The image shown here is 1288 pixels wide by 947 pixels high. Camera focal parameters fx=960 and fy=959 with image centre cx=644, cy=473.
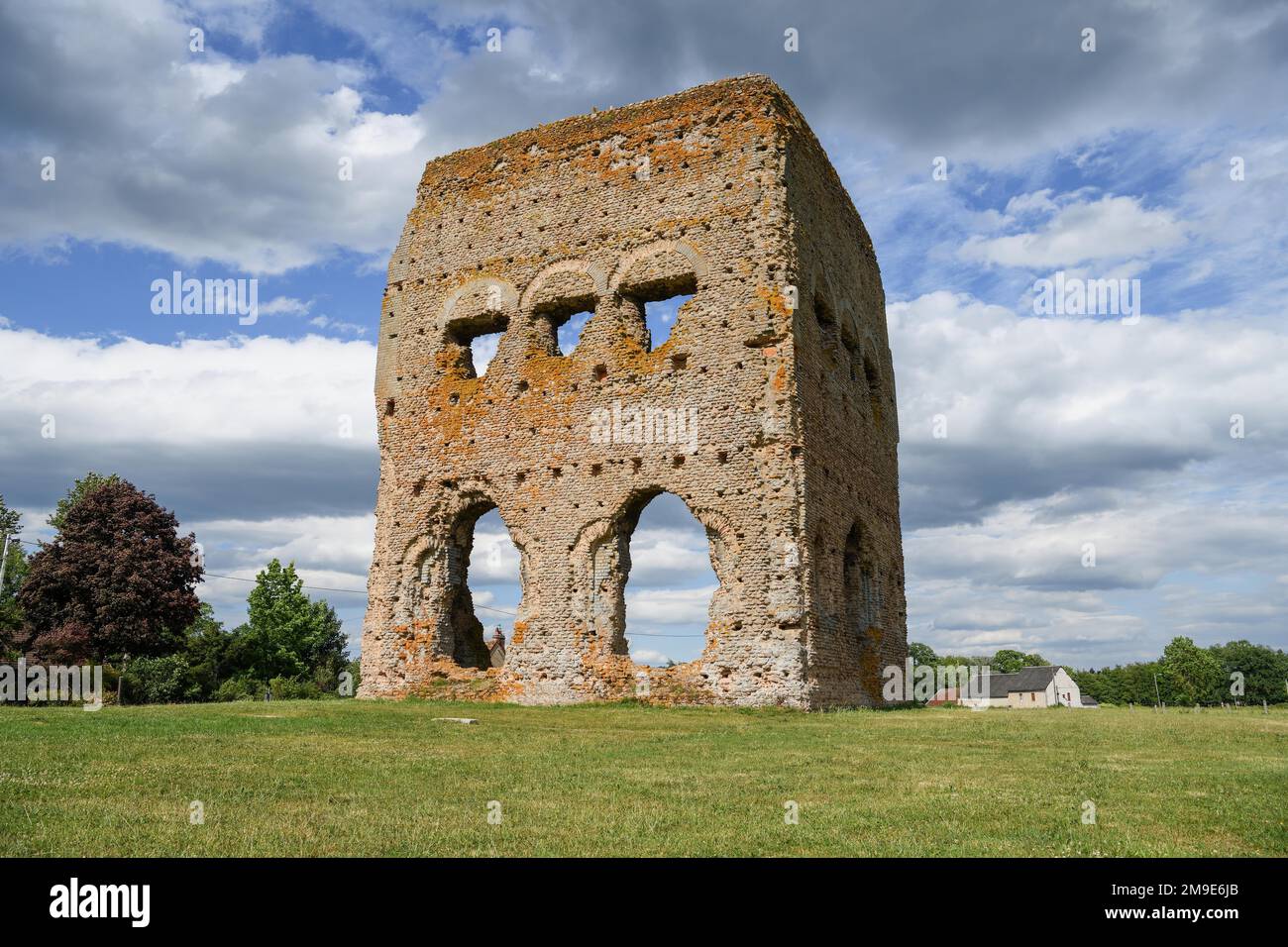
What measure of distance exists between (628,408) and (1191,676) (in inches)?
2487

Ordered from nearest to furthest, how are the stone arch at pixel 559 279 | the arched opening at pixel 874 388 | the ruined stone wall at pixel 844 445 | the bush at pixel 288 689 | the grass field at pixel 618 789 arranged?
the grass field at pixel 618 789, the ruined stone wall at pixel 844 445, the stone arch at pixel 559 279, the arched opening at pixel 874 388, the bush at pixel 288 689

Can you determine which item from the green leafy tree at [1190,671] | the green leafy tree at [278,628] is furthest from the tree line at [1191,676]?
the green leafy tree at [278,628]

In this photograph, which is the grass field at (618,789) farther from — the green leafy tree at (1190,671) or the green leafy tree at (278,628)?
the green leafy tree at (1190,671)

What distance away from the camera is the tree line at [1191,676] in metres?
65.0

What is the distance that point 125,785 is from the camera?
6.83 meters

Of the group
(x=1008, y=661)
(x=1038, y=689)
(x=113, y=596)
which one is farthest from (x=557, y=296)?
(x=1008, y=661)

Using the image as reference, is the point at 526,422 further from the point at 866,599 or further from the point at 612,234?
the point at 866,599

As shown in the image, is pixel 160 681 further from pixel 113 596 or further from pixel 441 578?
pixel 441 578

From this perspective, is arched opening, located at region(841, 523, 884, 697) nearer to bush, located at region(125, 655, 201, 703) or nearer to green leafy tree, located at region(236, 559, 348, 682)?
bush, located at region(125, 655, 201, 703)

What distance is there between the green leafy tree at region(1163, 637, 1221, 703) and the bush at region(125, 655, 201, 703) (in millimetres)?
57458

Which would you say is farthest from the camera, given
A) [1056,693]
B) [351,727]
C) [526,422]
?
[1056,693]
